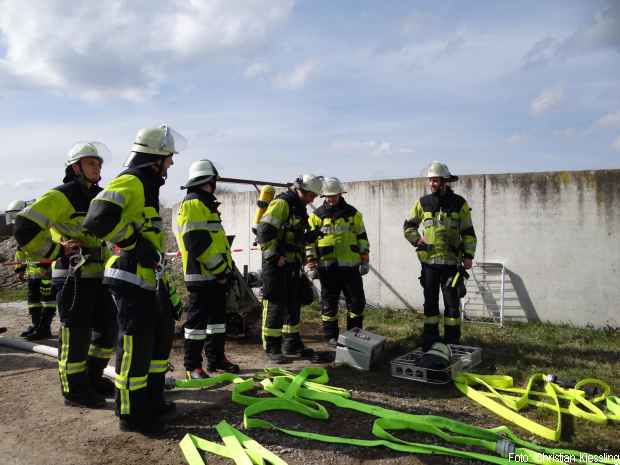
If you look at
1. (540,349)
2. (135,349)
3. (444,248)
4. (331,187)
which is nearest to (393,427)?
(135,349)

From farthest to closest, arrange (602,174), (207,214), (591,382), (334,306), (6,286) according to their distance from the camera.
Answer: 1. (6,286)
2. (602,174)
3. (334,306)
4. (207,214)
5. (591,382)

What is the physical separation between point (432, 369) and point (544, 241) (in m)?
3.87

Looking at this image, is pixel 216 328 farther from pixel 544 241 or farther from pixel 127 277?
pixel 544 241

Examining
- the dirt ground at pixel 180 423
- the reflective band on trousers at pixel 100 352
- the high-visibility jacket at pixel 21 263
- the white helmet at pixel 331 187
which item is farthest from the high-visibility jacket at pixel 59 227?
the high-visibility jacket at pixel 21 263

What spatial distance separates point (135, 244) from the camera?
11.6 ft

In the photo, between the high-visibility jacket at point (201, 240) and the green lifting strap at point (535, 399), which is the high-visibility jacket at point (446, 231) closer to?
the green lifting strap at point (535, 399)

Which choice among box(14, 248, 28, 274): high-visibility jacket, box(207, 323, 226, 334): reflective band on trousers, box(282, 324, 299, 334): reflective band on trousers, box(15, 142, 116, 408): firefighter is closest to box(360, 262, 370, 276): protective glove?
box(282, 324, 299, 334): reflective band on trousers

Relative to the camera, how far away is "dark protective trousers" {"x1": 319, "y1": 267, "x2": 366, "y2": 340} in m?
6.31

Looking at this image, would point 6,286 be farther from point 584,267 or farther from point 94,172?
point 584,267

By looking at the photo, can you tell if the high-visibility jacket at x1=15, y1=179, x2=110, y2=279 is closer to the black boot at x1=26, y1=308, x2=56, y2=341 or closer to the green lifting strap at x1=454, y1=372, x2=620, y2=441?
the black boot at x1=26, y1=308, x2=56, y2=341

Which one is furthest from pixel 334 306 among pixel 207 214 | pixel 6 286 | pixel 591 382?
pixel 6 286

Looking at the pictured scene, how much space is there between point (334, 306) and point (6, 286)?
1116 cm

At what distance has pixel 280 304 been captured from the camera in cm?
568

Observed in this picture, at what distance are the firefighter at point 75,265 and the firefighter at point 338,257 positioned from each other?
2.78m
